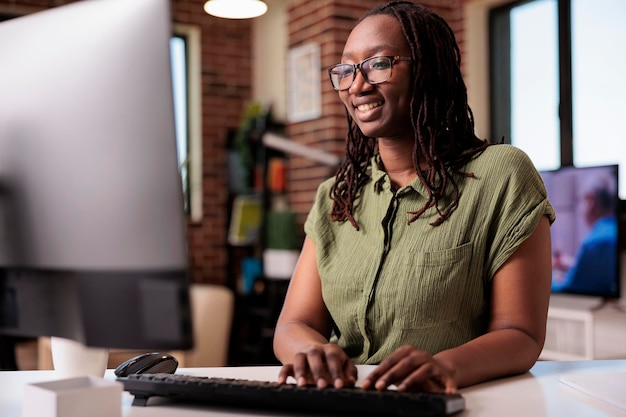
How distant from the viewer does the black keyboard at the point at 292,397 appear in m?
0.77

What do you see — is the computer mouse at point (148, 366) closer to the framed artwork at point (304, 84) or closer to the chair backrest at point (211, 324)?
the chair backrest at point (211, 324)

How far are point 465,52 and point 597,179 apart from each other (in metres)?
1.58

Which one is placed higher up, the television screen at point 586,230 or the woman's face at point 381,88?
the woman's face at point 381,88

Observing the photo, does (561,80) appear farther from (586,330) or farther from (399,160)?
(399,160)

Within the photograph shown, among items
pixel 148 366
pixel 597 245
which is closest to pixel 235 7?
pixel 597 245

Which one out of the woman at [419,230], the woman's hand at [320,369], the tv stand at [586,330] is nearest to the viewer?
the woman's hand at [320,369]

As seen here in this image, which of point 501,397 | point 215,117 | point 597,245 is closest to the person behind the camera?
point 501,397

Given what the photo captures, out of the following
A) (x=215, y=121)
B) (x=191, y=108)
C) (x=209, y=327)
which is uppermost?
(x=191, y=108)

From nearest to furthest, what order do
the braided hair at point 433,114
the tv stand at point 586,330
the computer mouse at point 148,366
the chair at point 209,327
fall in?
the computer mouse at point 148,366 → the braided hair at point 433,114 → the tv stand at point 586,330 → the chair at point 209,327

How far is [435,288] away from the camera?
122 cm

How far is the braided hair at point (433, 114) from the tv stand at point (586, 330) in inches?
71.4

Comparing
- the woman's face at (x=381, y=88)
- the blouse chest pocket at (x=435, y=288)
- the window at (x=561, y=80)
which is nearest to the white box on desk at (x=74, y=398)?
the blouse chest pocket at (x=435, y=288)

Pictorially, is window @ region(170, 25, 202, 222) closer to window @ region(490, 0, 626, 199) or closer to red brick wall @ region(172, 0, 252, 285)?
red brick wall @ region(172, 0, 252, 285)

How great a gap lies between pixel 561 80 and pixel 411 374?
340 centimetres
